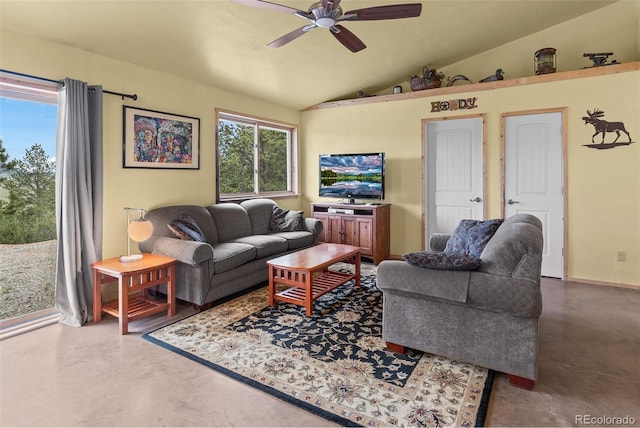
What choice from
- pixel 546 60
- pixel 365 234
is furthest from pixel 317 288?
pixel 546 60

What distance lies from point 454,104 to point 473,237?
2722 mm

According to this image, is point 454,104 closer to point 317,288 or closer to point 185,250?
point 317,288

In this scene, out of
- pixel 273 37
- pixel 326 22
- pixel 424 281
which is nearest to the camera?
pixel 424 281

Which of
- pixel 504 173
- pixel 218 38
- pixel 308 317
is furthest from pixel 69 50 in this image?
pixel 504 173

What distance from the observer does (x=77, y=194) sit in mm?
3152

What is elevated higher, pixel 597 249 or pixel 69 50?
pixel 69 50

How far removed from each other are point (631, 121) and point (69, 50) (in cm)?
574

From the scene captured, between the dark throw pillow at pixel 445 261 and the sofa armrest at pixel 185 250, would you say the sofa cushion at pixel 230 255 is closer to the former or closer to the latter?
the sofa armrest at pixel 185 250

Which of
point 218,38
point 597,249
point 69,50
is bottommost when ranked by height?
point 597,249

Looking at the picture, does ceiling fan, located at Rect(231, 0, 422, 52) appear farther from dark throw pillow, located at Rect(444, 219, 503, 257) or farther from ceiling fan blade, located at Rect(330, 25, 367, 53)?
dark throw pillow, located at Rect(444, 219, 503, 257)

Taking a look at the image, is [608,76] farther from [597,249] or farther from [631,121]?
[597,249]

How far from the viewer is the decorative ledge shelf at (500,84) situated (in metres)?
4.07

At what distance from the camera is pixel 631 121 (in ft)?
13.3

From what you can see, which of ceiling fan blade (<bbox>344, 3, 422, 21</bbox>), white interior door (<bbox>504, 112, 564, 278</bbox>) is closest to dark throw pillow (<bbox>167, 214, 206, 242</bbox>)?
ceiling fan blade (<bbox>344, 3, 422, 21</bbox>)
